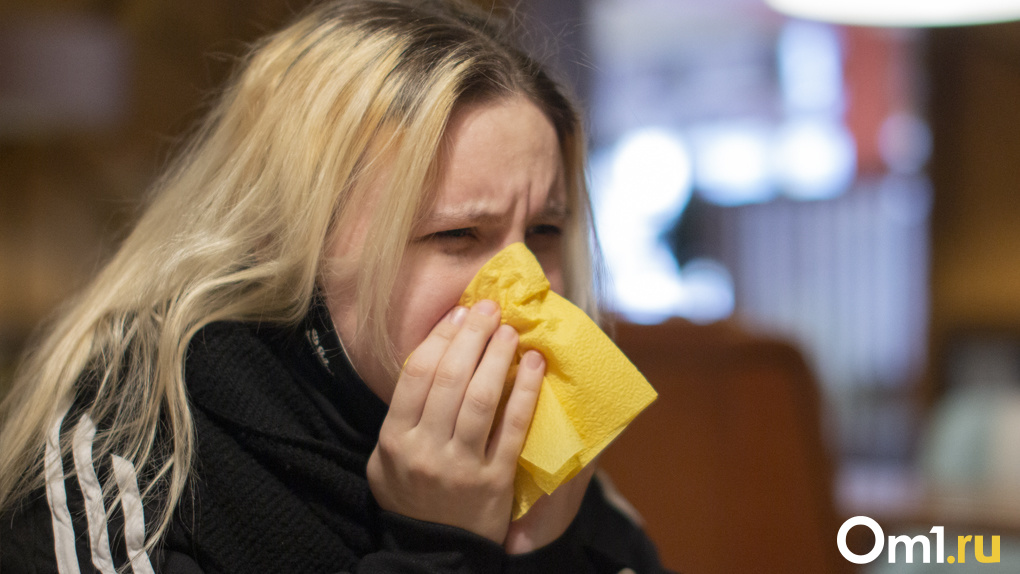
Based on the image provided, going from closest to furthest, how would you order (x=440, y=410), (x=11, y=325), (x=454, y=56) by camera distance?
1. (x=440, y=410)
2. (x=454, y=56)
3. (x=11, y=325)

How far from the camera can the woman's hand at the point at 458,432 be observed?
664 millimetres

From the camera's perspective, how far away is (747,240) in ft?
15.1

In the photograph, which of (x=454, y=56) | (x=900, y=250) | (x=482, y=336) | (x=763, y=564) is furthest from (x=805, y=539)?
(x=900, y=250)

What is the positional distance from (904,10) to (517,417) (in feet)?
4.55

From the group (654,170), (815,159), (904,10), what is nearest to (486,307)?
(904,10)

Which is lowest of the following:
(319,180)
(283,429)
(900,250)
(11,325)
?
(900,250)

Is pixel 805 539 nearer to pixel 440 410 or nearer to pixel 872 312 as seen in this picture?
pixel 440 410

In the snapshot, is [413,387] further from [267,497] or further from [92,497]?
[92,497]

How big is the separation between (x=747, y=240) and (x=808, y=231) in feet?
1.21

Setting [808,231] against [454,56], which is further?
[808,231]

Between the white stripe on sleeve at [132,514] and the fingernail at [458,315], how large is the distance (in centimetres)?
33

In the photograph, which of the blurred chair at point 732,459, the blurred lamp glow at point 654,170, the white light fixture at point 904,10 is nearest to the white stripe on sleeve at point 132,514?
the blurred chair at point 732,459

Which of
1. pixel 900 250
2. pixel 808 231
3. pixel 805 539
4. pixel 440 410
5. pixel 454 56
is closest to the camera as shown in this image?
pixel 440 410

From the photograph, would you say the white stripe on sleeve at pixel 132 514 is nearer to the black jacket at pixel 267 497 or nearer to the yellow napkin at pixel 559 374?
the black jacket at pixel 267 497
